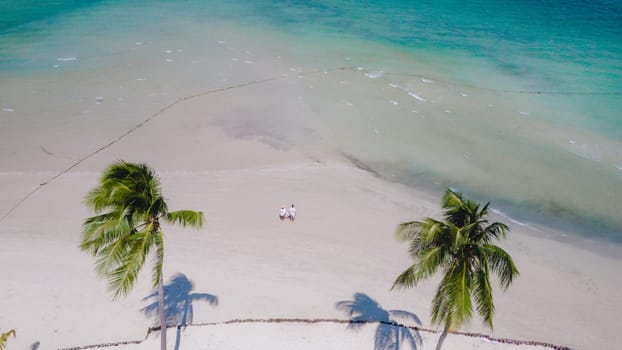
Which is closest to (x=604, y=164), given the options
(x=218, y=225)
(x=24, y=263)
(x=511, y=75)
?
(x=511, y=75)

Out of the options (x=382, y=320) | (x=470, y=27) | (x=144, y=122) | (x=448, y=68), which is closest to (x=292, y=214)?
(x=382, y=320)

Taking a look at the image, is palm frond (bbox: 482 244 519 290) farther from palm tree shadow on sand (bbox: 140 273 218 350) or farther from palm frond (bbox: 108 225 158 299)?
palm tree shadow on sand (bbox: 140 273 218 350)

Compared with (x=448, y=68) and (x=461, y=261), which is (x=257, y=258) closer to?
(x=461, y=261)

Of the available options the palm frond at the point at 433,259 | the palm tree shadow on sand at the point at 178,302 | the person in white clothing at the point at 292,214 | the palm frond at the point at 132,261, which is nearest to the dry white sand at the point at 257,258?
the palm tree shadow on sand at the point at 178,302

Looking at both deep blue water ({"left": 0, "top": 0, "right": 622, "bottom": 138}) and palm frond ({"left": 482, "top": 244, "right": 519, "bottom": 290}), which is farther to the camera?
deep blue water ({"left": 0, "top": 0, "right": 622, "bottom": 138})

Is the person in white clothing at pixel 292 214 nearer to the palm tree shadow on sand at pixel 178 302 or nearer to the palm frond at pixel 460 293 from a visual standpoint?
the palm tree shadow on sand at pixel 178 302

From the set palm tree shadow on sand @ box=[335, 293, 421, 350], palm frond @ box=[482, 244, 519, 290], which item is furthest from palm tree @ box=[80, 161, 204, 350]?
palm tree shadow on sand @ box=[335, 293, 421, 350]
